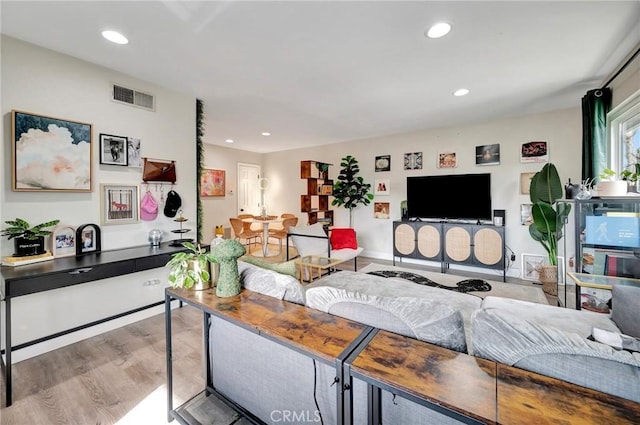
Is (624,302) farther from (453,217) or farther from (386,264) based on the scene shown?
(386,264)

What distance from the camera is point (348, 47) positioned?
2.18 meters

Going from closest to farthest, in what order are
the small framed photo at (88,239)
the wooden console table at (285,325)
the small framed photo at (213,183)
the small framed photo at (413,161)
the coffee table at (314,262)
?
1. the wooden console table at (285,325)
2. the small framed photo at (88,239)
3. the coffee table at (314,262)
4. the small framed photo at (413,161)
5. the small framed photo at (213,183)

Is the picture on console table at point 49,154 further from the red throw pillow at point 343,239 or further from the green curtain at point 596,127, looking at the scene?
the green curtain at point 596,127

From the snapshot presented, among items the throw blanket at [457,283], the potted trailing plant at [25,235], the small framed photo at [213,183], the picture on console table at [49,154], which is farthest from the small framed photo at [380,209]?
the potted trailing plant at [25,235]

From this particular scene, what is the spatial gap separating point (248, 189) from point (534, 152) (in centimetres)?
584

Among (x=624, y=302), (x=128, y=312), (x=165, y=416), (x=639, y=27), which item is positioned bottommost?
(x=165, y=416)

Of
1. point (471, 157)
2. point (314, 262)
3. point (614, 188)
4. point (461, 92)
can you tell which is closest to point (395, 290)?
point (314, 262)

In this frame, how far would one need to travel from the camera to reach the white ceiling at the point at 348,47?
5.79 feet

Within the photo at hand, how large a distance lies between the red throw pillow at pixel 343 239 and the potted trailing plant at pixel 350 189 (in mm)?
1152

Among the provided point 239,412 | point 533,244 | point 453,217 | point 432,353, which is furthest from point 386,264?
point 432,353

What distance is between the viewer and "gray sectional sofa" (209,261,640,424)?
79cm

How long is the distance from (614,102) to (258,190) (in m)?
6.49

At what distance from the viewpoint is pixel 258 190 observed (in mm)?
7258

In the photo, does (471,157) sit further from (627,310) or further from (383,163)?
(627,310)
